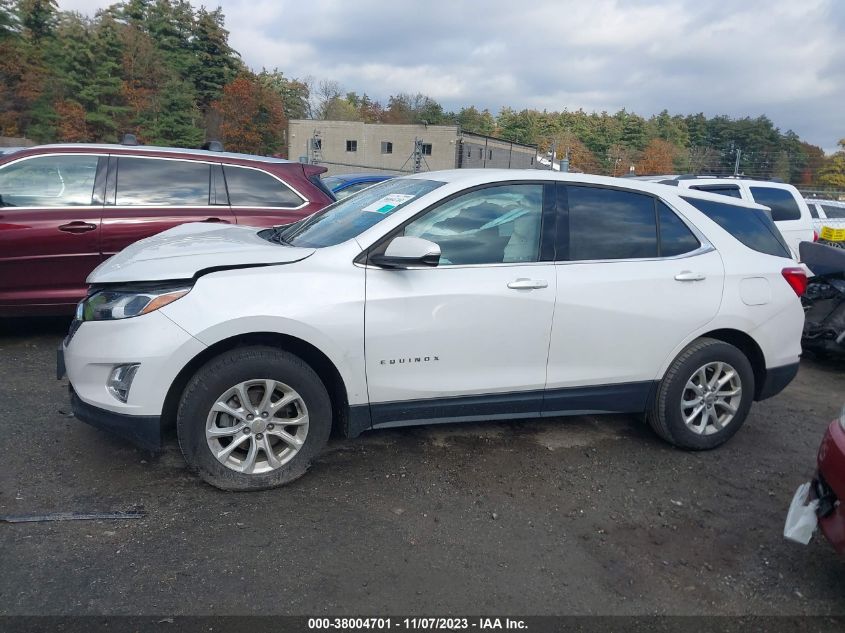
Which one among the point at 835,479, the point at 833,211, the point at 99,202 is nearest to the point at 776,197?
the point at 833,211

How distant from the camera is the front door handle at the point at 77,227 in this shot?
5.41 m

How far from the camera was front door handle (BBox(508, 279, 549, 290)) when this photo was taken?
356 centimetres

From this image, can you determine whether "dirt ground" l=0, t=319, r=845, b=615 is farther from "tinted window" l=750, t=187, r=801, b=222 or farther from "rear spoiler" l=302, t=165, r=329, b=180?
"tinted window" l=750, t=187, r=801, b=222

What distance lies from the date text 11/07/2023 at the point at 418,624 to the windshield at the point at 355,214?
194 centimetres

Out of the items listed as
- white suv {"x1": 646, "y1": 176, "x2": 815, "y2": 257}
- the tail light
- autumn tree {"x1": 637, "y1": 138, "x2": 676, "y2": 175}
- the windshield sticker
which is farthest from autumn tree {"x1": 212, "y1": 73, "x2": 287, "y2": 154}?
the tail light

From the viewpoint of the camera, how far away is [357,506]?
3271mm

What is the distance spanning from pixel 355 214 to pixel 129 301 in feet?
4.61

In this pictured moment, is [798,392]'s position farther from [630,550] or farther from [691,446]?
[630,550]

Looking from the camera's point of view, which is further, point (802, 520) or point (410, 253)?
point (410, 253)

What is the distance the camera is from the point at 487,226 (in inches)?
145

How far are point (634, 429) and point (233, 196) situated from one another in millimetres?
4204

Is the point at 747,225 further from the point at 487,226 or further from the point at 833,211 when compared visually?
the point at 833,211

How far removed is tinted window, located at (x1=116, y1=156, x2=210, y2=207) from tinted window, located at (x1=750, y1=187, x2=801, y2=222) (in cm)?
844

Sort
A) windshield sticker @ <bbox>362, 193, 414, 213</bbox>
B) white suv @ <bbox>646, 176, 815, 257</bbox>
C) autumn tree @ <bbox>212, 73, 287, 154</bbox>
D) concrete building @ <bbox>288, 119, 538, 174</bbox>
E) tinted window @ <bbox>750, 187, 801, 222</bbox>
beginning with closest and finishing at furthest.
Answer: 1. windshield sticker @ <bbox>362, 193, 414, 213</bbox>
2. white suv @ <bbox>646, 176, 815, 257</bbox>
3. tinted window @ <bbox>750, 187, 801, 222</bbox>
4. concrete building @ <bbox>288, 119, 538, 174</bbox>
5. autumn tree @ <bbox>212, 73, 287, 154</bbox>
